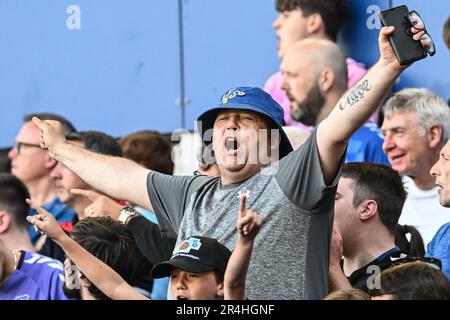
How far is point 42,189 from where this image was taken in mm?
7719

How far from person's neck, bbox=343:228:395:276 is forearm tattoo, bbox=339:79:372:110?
3.14 ft

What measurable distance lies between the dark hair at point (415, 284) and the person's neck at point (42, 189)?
12.9 feet

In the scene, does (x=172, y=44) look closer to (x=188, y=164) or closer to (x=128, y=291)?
(x=188, y=164)

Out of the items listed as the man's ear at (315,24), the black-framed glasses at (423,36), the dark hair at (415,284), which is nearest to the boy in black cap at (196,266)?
the dark hair at (415,284)

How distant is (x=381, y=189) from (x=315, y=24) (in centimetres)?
224

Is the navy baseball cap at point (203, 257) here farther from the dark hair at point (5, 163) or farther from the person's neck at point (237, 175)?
the dark hair at point (5, 163)

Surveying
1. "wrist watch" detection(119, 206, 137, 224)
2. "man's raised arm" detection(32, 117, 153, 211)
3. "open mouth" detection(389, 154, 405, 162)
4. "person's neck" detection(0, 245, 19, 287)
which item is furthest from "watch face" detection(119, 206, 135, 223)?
"open mouth" detection(389, 154, 405, 162)

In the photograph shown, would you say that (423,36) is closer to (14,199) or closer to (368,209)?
(368,209)

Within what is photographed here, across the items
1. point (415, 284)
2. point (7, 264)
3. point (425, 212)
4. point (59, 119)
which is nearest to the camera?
point (415, 284)

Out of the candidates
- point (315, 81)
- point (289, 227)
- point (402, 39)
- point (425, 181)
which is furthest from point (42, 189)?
point (402, 39)

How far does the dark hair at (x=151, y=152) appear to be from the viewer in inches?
263

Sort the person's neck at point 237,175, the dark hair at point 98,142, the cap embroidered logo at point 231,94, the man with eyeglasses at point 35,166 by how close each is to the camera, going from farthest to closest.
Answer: the man with eyeglasses at point 35,166 → the dark hair at point 98,142 → the cap embroidered logo at point 231,94 → the person's neck at point 237,175

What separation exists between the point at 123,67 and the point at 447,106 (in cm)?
259

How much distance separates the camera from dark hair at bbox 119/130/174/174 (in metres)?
6.69
